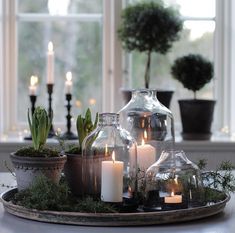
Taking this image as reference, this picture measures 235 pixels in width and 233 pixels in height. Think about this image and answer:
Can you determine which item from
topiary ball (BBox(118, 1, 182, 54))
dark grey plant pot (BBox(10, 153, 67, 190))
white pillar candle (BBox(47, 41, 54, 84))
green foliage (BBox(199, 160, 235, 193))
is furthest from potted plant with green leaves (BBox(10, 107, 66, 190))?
topiary ball (BBox(118, 1, 182, 54))

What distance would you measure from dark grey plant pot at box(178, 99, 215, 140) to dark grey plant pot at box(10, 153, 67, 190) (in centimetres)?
172

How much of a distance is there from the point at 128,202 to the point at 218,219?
7.8 inches

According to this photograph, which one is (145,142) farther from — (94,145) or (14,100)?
(14,100)

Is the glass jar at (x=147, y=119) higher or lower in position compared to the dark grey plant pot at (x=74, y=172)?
higher

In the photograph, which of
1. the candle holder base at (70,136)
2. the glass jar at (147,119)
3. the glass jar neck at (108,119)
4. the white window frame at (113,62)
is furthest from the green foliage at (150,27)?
the glass jar neck at (108,119)

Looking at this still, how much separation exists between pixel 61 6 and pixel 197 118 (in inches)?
39.1

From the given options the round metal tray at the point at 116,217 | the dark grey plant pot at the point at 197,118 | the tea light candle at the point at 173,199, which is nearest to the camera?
the round metal tray at the point at 116,217

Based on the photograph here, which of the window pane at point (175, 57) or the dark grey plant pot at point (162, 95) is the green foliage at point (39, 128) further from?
the window pane at point (175, 57)

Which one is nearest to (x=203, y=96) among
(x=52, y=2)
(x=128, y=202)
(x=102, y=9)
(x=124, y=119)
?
(x=102, y=9)

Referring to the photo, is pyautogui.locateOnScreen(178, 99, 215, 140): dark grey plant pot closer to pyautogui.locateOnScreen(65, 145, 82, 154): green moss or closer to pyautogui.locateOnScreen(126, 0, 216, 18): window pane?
pyautogui.locateOnScreen(126, 0, 216, 18): window pane

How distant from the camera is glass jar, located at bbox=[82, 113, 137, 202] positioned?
1.36 m

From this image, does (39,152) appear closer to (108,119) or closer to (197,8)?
(108,119)

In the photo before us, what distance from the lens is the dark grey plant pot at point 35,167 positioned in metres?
1.33

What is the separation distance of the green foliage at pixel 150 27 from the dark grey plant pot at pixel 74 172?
5.42 feet
